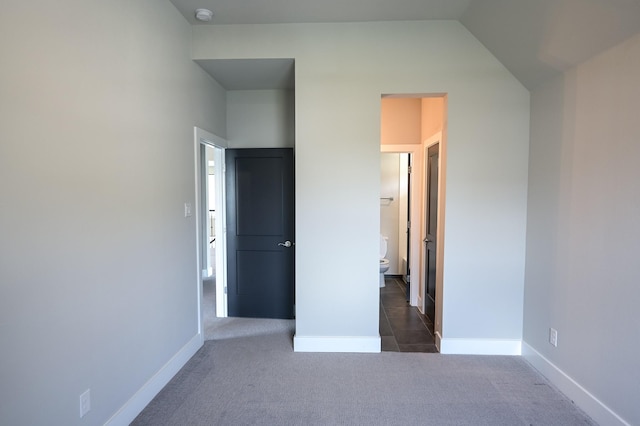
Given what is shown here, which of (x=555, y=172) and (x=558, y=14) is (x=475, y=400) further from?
(x=558, y=14)

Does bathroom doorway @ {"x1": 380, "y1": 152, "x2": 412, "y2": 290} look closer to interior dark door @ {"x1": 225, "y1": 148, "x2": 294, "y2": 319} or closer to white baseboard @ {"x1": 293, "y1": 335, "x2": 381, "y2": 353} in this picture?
interior dark door @ {"x1": 225, "y1": 148, "x2": 294, "y2": 319}

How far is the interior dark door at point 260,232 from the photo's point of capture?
3.53 meters

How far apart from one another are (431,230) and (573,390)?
1.82 meters

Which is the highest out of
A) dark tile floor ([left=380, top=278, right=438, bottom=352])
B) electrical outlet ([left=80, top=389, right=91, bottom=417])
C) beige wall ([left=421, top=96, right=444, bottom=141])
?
beige wall ([left=421, top=96, right=444, bottom=141])

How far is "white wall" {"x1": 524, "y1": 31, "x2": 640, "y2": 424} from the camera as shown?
1755 mm

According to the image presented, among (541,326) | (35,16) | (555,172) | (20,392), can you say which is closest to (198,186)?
(35,16)

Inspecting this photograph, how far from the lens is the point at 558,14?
1922 millimetres

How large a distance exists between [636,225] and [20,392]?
3110 mm

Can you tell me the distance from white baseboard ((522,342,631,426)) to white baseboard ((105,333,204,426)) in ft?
9.55

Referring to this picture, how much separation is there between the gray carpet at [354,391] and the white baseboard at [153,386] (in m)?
0.05

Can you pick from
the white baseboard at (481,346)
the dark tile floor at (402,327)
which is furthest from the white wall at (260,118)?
the white baseboard at (481,346)

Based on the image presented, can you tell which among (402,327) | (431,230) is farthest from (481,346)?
(431,230)

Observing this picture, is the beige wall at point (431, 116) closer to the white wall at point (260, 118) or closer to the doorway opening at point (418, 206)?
the doorway opening at point (418, 206)

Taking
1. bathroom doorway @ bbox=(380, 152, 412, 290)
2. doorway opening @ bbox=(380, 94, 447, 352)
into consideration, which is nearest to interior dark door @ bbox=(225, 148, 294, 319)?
doorway opening @ bbox=(380, 94, 447, 352)
